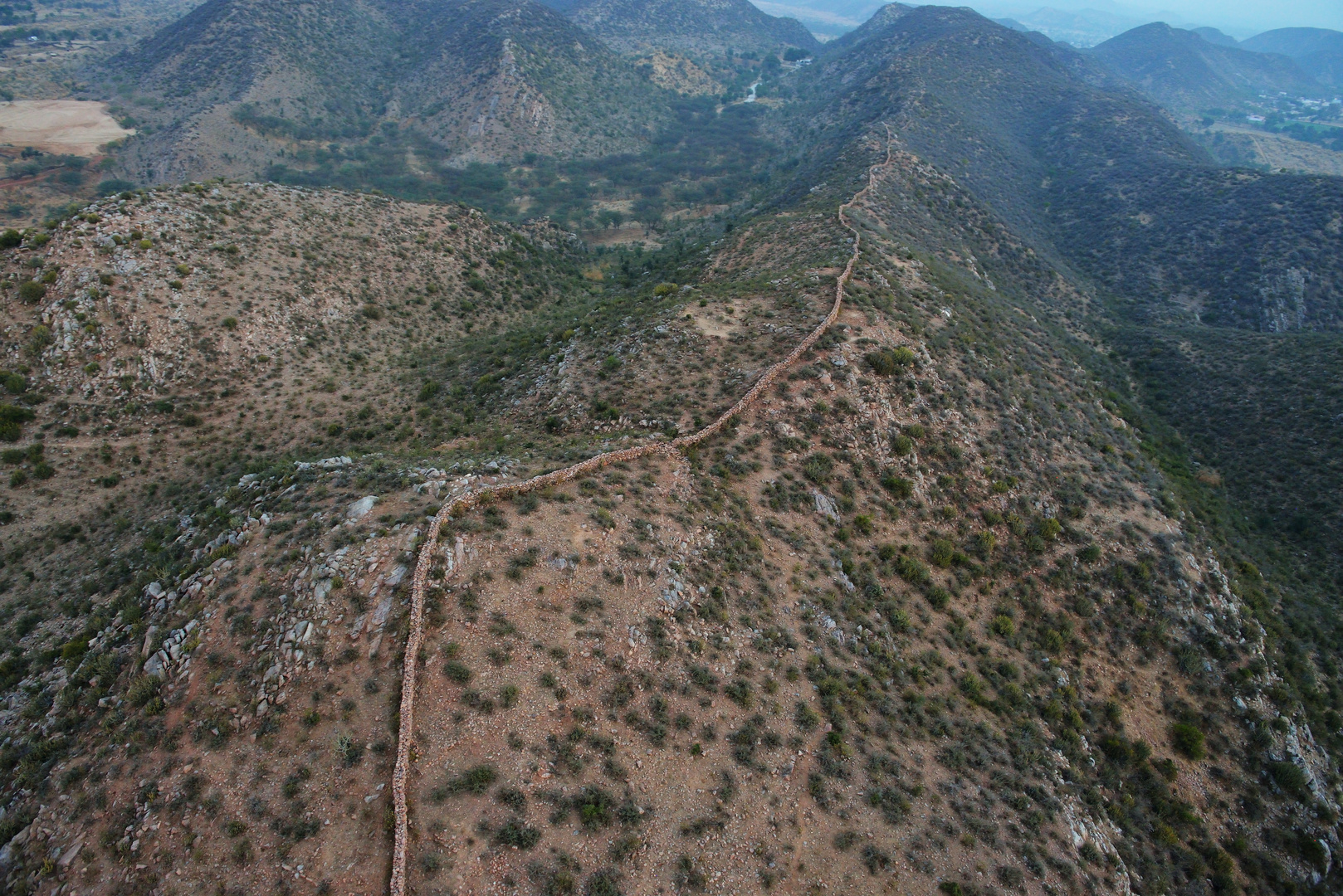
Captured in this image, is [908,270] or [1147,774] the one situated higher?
[908,270]

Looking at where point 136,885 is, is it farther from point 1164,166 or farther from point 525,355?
point 1164,166

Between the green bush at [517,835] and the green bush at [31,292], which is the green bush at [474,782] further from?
the green bush at [31,292]

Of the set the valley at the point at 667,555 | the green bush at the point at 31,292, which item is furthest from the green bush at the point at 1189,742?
the green bush at the point at 31,292

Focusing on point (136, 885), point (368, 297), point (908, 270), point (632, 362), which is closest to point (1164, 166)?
point (908, 270)

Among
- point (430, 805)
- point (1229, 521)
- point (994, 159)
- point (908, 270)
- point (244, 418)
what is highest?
point (994, 159)

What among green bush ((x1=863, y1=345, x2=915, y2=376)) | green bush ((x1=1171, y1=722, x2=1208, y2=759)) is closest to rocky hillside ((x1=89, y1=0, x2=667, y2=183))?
green bush ((x1=863, y1=345, x2=915, y2=376))

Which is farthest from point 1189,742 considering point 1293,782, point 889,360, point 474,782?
point 474,782

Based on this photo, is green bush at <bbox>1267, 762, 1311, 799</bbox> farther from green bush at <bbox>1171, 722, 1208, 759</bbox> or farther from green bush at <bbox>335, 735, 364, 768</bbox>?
green bush at <bbox>335, 735, 364, 768</bbox>
